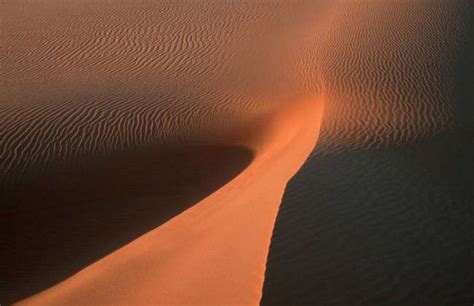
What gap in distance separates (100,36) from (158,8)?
2583 mm

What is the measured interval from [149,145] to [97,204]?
178cm

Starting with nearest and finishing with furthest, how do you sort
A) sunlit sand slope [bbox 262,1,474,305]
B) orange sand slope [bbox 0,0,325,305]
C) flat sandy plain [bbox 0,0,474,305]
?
sunlit sand slope [bbox 262,1,474,305] → flat sandy plain [bbox 0,0,474,305] → orange sand slope [bbox 0,0,325,305]

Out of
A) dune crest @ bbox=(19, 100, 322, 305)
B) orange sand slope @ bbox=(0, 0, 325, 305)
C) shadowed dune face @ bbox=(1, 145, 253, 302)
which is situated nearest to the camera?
dune crest @ bbox=(19, 100, 322, 305)

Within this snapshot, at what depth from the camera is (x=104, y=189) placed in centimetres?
776

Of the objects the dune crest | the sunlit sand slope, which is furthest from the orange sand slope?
the sunlit sand slope

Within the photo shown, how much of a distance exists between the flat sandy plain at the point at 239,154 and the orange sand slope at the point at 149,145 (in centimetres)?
4

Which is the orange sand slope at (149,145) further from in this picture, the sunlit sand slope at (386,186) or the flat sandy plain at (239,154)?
the sunlit sand slope at (386,186)

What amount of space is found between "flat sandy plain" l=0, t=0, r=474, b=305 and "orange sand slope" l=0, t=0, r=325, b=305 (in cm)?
4

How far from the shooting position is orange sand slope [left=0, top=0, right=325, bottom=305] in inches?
211

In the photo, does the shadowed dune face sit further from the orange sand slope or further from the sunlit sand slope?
the sunlit sand slope

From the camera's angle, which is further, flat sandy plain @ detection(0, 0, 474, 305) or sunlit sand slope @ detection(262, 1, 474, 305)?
flat sandy plain @ detection(0, 0, 474, 305)

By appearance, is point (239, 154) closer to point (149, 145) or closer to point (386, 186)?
point (149, 145)

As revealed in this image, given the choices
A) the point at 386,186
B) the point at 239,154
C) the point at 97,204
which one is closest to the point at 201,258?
the point at 386,186

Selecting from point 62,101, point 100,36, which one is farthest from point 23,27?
point 62,101
